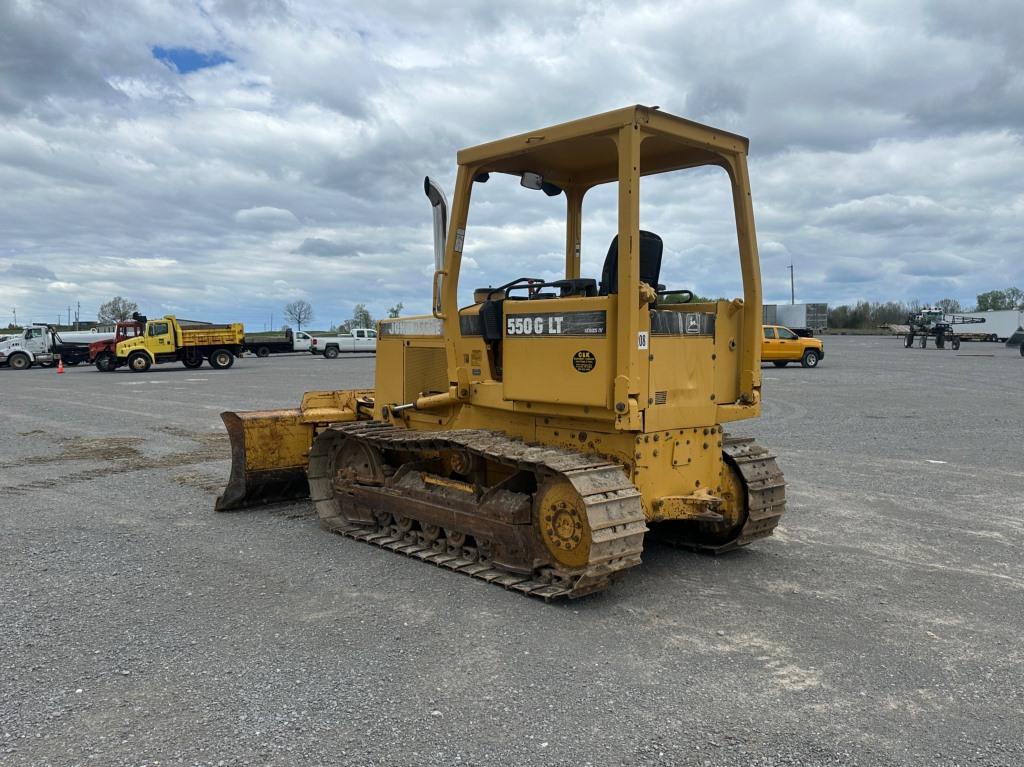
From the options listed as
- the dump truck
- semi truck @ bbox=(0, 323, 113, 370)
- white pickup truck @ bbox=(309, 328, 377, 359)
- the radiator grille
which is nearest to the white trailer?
white pickup truck @ bbox=(309, 328, 377, 359)

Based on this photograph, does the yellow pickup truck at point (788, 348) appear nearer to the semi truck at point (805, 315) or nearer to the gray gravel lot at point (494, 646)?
the gray gravel lot at point (494, 646)

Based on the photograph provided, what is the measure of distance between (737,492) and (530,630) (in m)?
2.41

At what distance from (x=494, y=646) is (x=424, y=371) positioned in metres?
3.28

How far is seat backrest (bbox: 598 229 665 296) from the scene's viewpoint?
582cm

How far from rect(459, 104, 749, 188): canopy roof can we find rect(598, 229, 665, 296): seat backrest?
0.73m

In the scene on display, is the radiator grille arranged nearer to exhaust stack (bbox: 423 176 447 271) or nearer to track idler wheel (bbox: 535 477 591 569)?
exhaust stack (bbox: 423 176 447 271)

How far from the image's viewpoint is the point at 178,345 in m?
36.7

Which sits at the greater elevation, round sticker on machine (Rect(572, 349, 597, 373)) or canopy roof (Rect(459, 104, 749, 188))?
canopy roof (Rect(459, 104, 749, 188))

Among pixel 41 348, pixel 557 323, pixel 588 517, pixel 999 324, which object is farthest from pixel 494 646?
pixel 999 324

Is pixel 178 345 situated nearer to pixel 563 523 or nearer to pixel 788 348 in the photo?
pixel 788 348

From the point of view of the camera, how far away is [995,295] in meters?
111

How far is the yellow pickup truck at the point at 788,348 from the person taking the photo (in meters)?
33.7

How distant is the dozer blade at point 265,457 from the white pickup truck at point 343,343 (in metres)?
42.2

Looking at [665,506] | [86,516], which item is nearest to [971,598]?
[665,506]
